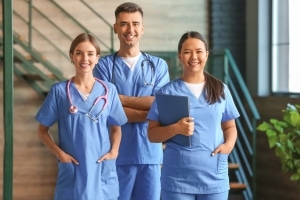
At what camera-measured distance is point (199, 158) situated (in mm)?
2859

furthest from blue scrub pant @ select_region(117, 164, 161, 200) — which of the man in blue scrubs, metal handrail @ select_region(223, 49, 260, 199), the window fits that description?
the window

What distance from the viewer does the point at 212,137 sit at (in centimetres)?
289

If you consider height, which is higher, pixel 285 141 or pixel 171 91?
pixel 171 91

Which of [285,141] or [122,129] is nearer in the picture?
→ [122,129]

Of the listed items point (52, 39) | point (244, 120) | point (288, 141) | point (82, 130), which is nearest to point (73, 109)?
point (82, 130)

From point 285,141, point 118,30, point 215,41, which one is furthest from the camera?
point 215,41

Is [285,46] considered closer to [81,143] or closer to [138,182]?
[138,182]

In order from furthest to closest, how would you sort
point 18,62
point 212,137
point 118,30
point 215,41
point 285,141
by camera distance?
point 215,41 < point 18,62 < point 285,141 < point 118,30 < point 212,137

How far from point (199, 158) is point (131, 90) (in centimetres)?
68

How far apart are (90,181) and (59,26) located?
4.05 metres

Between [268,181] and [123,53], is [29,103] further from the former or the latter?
[123,53]

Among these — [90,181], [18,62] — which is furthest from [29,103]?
[90,181]

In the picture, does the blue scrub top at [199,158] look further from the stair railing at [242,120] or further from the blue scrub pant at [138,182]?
the stair railing at [242,120]

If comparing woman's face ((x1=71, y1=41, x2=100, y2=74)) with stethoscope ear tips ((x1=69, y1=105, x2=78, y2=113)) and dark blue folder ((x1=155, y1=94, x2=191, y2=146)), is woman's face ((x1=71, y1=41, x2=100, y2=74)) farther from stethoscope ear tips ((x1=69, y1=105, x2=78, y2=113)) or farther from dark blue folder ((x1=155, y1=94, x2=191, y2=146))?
dark blue folder ((x1=155, y1=94, x2=191, y2=146))
